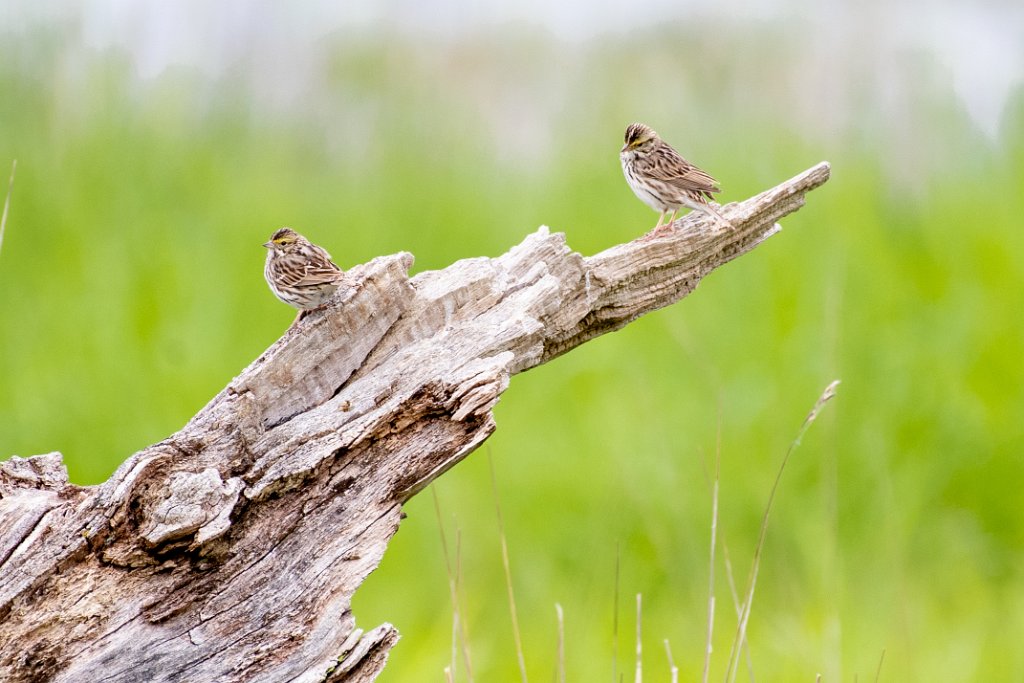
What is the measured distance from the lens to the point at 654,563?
8016 millimetres

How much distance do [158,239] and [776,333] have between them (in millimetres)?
4377

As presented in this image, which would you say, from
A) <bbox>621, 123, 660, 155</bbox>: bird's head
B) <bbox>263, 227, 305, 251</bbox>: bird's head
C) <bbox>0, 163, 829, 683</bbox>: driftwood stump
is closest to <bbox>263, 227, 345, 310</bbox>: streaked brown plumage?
<bbox>263, 227, 305, 251</bbox>: bird's head

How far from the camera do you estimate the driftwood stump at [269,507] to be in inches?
118

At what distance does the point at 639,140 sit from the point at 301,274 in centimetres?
212

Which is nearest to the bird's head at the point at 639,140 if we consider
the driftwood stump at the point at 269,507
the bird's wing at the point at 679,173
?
the bird's wing at the point at 679,173

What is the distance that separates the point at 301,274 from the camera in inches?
149

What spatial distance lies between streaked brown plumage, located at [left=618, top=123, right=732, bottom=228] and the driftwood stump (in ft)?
3.95

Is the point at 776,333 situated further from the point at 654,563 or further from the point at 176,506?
Result: the point at 176,506

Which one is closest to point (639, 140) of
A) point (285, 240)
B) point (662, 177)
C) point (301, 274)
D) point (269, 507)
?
point (662, 177)

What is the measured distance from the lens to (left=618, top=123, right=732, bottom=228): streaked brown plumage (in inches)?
177

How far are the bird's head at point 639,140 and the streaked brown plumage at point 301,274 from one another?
1.67 meters

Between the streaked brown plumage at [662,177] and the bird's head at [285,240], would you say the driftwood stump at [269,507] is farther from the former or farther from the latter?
the streaked brown plumage at [662,177]

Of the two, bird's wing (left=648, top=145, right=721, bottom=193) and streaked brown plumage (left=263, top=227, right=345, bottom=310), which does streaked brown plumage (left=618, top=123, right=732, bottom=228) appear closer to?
bird's wing (left=648, top=145, right=721, bottom=193)

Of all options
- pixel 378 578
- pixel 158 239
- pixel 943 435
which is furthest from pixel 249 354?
pixel 943 435
